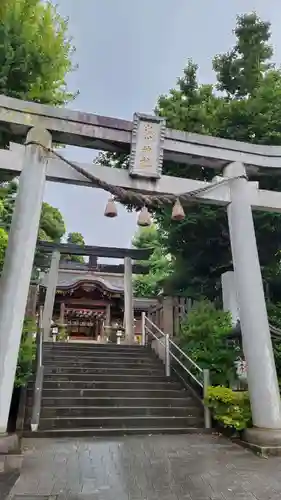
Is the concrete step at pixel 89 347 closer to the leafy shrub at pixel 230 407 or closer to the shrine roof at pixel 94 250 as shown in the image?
the shrine roof at pixel 94 250

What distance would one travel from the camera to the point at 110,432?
6.46 meters

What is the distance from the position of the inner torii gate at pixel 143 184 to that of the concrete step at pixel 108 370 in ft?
11.1

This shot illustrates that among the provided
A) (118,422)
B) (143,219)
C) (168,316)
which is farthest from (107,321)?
(143,219)

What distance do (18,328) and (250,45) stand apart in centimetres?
1010

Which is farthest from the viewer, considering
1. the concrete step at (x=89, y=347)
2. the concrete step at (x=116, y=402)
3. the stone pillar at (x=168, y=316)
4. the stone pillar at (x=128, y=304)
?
the stone pillar at (x=128, y=304)

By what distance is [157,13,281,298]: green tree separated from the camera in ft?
32.3

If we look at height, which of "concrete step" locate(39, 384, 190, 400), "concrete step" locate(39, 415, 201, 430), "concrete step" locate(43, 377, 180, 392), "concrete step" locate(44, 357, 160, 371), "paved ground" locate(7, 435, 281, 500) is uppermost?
"concrete step" locate(44, 357, 160, 371)

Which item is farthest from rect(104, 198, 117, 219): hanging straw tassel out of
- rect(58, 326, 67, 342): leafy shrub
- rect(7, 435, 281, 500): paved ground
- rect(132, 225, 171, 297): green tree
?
rect(58, 326, 67, 342): leafy shrub

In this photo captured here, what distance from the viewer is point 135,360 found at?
393 inches

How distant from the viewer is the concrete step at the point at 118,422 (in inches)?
259

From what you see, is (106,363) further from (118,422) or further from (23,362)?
(23,362)

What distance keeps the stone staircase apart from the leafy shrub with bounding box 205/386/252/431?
2.23 feet

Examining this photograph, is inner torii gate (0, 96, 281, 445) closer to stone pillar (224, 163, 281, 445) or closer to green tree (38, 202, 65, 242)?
stone pillar (224, 163, 281, 445)

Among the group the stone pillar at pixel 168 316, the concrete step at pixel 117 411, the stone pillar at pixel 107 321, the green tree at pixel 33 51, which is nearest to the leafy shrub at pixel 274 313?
the concrete step at pixel 117 411
